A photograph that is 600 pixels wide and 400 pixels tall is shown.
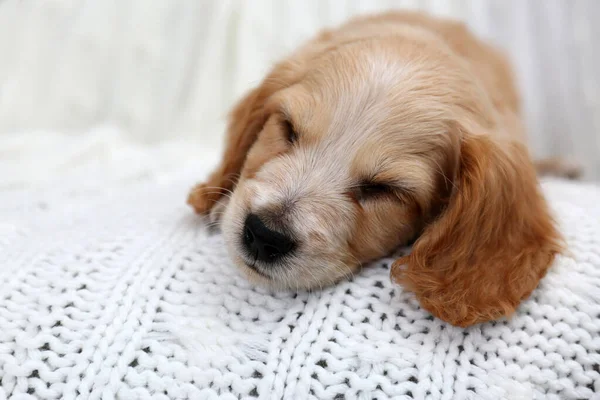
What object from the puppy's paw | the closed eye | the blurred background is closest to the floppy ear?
the closed eye

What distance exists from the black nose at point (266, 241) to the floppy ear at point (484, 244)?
272mm

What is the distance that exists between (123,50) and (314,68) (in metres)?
1.49

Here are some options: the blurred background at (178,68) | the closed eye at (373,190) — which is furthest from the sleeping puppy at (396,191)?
the blurred background at (178,68)

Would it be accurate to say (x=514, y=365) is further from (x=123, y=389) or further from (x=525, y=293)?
(x=123, y=389)

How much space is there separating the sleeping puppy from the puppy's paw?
0.11 m

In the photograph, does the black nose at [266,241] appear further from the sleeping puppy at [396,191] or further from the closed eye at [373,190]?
the closed eye at [373,190]

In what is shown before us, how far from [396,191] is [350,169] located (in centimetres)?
13

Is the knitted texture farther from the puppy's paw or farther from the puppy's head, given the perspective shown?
the puppy's paw

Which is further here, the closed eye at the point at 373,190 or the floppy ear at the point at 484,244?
the closed eye at the point at 373,190

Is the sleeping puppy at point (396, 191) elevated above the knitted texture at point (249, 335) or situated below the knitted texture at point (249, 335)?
above

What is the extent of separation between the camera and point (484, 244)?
1.46m

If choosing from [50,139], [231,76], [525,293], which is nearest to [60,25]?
[50,139]

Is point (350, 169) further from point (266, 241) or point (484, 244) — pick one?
point (484, 244)

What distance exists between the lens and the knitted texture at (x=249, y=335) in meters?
1.17
